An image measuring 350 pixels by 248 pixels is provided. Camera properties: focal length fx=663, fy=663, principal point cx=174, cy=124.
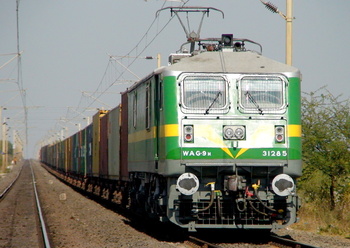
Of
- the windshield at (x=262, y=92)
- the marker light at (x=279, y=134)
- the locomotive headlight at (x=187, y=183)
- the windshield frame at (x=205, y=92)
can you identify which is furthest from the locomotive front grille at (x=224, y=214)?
the windshield at (x=262, y=92)

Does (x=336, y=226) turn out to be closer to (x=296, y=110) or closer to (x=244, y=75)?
(x=296, y=110)

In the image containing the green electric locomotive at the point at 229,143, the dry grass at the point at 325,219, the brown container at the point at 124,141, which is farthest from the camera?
the brown container at the point at 124,141

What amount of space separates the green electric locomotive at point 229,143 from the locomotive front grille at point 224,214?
0.02 meters

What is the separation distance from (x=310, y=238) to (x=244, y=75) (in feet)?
11.4

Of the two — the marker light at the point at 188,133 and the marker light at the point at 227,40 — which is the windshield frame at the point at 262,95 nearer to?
the marker light at the point at 188,133

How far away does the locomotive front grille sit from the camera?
40.0ft

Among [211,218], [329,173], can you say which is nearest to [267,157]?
[211,218]

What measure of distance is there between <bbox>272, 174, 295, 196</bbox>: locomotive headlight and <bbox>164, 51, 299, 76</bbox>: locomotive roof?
201cm

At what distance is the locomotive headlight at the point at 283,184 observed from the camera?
1194 centimetres

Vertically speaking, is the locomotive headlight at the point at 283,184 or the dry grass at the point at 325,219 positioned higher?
the locomotive headlight at the point at 283,184

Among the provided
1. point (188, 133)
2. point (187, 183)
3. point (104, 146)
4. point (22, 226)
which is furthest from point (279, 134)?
point (104, 146)

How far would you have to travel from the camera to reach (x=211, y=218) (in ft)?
40.3

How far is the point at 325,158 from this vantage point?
61.6ft

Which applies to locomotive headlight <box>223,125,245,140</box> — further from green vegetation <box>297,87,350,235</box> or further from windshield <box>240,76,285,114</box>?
green vegetation <box>297,87,350,235</box>
